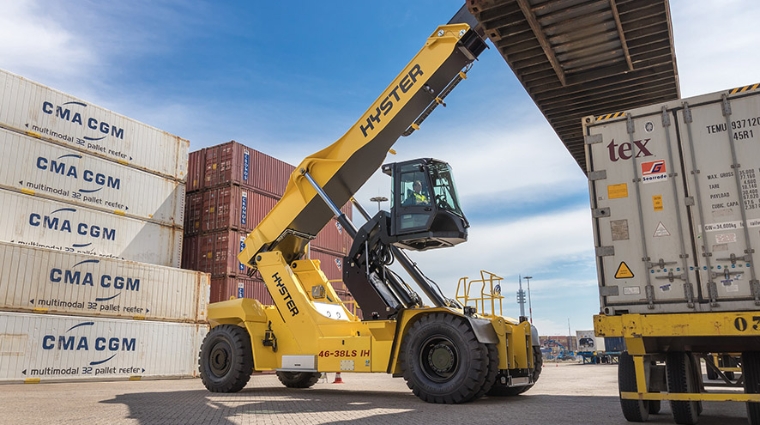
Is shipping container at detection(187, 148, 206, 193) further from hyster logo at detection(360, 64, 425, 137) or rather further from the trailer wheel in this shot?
the trailer wheel

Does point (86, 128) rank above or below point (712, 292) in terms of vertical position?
above

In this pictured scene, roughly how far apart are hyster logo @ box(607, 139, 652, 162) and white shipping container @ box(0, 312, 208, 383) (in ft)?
46.7

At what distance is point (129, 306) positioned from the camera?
16.4m

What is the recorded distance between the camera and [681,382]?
20.1 feet

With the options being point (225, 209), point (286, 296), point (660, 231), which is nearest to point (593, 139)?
point (660, 231)

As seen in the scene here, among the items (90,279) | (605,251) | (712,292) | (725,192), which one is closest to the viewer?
(712,292)

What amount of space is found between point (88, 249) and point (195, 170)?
5.49 meters

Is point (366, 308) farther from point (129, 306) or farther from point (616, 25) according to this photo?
point (129, 306)

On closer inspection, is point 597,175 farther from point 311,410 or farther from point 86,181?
point 86,181

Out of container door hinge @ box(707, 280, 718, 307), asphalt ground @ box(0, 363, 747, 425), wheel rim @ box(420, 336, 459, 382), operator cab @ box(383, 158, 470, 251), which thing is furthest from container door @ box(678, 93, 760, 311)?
operator cab @ box(383, 158, 470, 251)

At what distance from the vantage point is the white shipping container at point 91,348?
45.3 ft

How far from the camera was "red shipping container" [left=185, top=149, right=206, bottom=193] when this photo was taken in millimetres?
20781

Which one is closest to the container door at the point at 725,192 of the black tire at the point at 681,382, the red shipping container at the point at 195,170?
the black tire at the point at 681,382

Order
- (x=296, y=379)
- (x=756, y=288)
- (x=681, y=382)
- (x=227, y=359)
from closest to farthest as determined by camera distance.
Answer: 1. (x=756, y=288)
2. (x=681, y=382)
3. (x=227, y=359)
4. (x=296, y=379)
